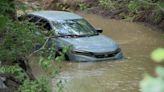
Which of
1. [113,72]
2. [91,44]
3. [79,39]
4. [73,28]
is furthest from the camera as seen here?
[73,28]

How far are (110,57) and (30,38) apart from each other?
17.8 feet

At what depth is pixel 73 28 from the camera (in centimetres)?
1237

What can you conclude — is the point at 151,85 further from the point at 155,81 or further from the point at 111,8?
the point at 111,8

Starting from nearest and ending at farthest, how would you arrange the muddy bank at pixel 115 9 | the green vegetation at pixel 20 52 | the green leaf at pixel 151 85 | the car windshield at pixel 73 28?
the green leaf at pixel 151 85
the green vegetation at pixel 20 52
the car windshield at pixel 73 28
the muddy bank at pixel 115 9

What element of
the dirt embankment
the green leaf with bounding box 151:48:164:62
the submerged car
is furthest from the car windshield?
the green leaf with bounding box 151:48:164:62

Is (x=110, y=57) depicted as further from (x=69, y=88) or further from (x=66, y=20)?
(x=69, y=88)

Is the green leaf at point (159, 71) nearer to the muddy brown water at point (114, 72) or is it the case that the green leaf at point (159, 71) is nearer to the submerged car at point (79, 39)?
the muddy brown water at point (114, 72)

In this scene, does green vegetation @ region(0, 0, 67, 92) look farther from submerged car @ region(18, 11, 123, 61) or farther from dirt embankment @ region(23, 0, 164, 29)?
dirt embankment @ region(23, 0, 164, 29)

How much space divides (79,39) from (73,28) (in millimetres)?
462

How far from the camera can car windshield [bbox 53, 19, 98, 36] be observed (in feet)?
39.9

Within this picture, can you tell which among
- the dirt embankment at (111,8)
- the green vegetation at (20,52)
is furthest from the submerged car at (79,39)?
the dirt embankment at (111,8)

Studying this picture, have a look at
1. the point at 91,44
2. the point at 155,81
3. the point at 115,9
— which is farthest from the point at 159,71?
the point at 115,9

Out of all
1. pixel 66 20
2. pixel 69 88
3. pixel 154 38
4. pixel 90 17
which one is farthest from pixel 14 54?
pixel 90 17

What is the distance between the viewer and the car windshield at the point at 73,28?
12.1 m
